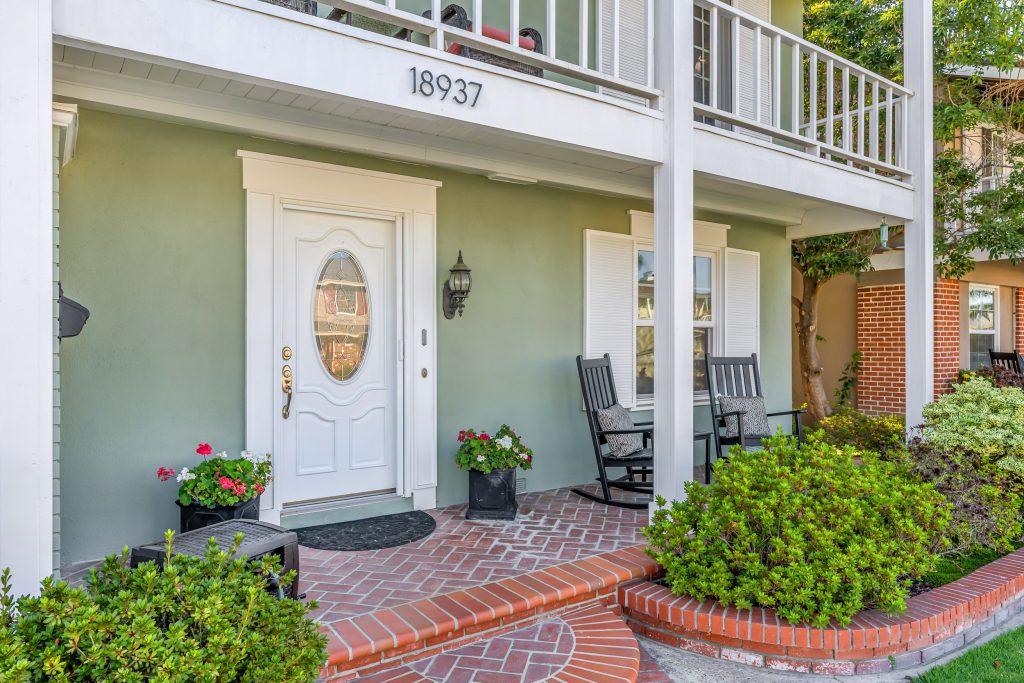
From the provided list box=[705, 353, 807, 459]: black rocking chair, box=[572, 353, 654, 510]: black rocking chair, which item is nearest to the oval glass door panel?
box=[572, 353, 654, 510]: black rocking chair

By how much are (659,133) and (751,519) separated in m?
2.17

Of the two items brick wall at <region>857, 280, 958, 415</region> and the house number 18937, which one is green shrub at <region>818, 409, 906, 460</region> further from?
the house number 18937

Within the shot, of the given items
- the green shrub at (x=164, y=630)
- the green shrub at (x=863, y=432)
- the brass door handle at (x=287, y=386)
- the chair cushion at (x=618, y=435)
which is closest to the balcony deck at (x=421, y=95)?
the brass door handle at (x=287, y=386)

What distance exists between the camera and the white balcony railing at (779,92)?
438 centimetres

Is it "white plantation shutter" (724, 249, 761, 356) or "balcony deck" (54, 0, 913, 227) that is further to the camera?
"white plantation shutter" (724, 249, 761, 356)

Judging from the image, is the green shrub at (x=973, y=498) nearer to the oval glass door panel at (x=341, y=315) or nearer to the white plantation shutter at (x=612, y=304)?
the white plantation shutter at (x=612, y=304)

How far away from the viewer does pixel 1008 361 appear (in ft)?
32.0

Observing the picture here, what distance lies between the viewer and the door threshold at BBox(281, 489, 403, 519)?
4195 millimetres

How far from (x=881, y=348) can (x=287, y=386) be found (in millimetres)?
8449

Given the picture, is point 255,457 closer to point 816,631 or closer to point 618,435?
point 618,435

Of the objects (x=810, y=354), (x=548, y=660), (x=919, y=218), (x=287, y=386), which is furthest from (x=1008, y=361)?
(x=287, y=386)

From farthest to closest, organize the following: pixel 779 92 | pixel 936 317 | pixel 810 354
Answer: pixel 810 354
pixel 936 317
pixel 779 92

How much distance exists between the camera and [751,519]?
10.4ft

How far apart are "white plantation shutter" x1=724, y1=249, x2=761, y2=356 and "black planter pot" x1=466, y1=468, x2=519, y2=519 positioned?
3038 millimetres
